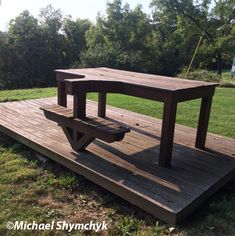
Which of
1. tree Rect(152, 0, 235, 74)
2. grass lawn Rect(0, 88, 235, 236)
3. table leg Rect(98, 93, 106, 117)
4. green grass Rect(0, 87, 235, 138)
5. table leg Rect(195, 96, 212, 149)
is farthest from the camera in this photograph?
tree Rect(152, 0, 235, 74)

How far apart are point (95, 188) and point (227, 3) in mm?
18036

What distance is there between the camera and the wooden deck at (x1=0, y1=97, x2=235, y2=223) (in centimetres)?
242

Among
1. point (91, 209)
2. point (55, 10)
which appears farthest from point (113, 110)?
point (55, 10)

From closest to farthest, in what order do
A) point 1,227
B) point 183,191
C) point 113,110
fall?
point 1,227 → point 183,191 → point 113,110

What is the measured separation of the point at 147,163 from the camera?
3064 mm

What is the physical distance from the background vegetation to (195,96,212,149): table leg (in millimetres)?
12876

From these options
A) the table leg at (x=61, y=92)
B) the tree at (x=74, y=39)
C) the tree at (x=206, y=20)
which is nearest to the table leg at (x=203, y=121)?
the table leg at (x=61, y=92)

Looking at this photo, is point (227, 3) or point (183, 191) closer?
point (183, 191)

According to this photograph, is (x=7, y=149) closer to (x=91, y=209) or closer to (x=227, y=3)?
(x=91, y=209)

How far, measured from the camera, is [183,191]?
250 centimetres

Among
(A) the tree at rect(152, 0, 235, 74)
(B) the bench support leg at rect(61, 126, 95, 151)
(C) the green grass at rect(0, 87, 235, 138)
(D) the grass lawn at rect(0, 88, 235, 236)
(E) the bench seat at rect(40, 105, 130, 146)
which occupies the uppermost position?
Answer: (A) the tree at rect(152, 0, 235, 74)

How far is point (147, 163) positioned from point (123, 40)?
64.0 feet

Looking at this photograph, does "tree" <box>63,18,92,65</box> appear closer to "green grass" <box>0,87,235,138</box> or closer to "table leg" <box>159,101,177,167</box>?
"green grass" <box>0,87,235,138</box>

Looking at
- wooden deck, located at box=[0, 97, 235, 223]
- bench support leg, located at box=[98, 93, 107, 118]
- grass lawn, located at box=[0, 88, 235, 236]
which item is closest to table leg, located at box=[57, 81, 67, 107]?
wooden deck, located at box=[0, 97, 235, 223]
